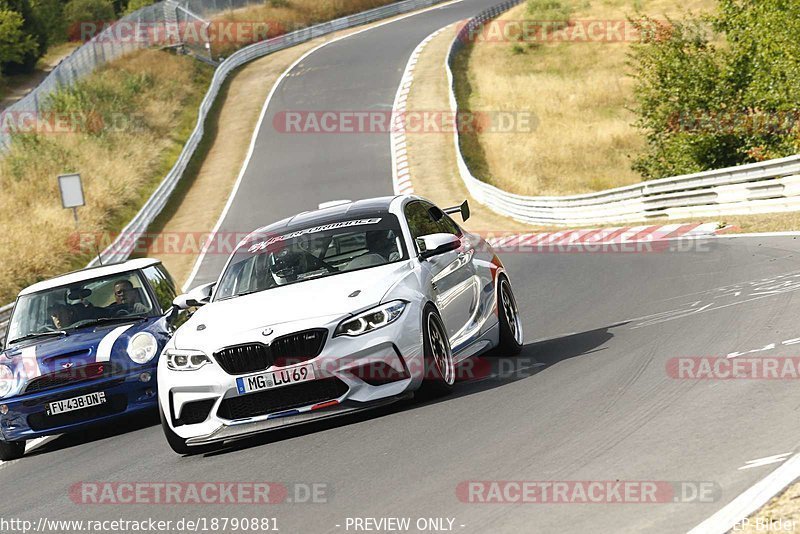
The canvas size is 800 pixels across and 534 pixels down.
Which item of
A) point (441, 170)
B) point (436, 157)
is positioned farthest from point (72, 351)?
point (436, 157)

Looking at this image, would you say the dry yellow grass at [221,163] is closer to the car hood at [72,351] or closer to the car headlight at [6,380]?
the car hood at [72,351]

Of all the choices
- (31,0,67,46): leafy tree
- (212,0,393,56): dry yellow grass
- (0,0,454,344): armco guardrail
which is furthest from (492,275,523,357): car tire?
(31,0,67,46): leafy tree

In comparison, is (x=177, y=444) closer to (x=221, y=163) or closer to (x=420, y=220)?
(x=420, y=220)

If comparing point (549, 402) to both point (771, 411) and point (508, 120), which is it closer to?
point (771, 411)

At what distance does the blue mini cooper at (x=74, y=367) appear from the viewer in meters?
9.95

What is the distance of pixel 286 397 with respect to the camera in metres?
7.68

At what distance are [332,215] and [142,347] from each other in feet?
7.48

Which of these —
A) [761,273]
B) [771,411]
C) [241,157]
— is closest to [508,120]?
[241,157]

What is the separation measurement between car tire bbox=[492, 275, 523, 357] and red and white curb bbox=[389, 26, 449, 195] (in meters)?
19.1

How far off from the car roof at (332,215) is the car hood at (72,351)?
1680 mm

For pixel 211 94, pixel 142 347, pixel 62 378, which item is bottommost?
pixel 62 378

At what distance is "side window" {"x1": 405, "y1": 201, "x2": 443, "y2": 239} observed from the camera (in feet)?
30.8

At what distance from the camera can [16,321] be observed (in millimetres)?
11156

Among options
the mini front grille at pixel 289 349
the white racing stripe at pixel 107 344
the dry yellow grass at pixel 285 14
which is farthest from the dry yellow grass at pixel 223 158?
the mini front grille at pixel 289 349
